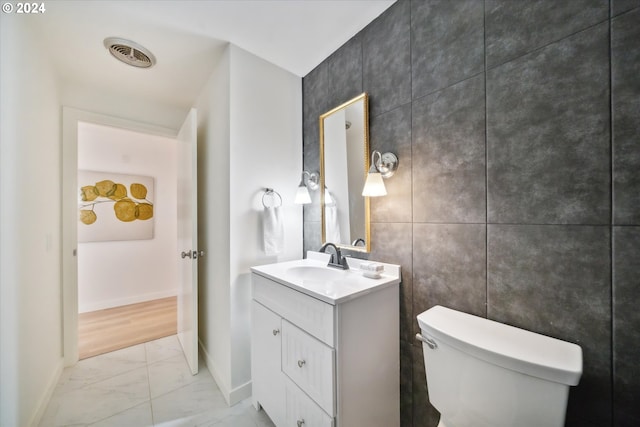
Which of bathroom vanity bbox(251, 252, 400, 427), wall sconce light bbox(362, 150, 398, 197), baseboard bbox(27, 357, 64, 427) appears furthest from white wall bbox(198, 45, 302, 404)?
baseboard bbox(27, 357, 64, 427)

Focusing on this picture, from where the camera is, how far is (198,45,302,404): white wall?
1.57 meters

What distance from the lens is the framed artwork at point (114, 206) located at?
2.97 metres

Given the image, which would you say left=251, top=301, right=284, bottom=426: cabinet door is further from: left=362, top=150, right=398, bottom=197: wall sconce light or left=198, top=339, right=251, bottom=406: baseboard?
left=362, top=150, right=398, bottom=197: wall sconce light

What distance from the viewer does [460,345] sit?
0.80m

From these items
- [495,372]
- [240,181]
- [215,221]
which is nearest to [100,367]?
[215,221]

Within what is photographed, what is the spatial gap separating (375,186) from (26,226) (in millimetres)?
1879

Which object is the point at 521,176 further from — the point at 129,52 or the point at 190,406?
the point at 129,52

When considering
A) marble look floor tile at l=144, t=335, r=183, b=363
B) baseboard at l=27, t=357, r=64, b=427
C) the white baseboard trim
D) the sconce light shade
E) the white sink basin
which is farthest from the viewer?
the white baseboard trim

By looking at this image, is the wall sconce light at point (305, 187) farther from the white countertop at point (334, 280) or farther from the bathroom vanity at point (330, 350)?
the bathroom vanity at point (330, 350)

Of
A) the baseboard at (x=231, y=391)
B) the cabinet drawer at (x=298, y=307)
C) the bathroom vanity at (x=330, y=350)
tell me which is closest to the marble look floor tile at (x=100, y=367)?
the baseboard at (x=231, y=391)

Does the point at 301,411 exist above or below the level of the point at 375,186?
below

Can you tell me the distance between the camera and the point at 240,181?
1.59 metres

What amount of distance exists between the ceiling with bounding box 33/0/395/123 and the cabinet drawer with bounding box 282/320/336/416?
1699 millimetres

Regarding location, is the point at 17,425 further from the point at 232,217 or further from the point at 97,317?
the point at 97,317
